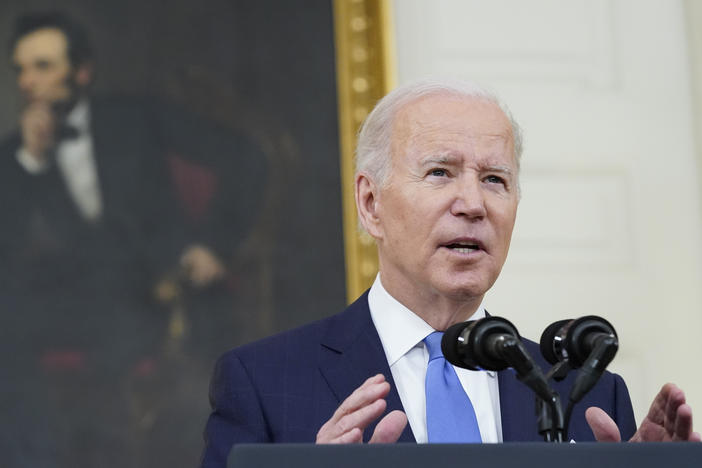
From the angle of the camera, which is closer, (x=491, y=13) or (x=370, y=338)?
(x=370, y=338)

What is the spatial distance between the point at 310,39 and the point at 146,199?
3.44 feet

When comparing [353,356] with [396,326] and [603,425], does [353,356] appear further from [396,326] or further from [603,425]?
[603,425]

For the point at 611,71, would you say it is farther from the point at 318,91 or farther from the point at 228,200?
the point at 228,200

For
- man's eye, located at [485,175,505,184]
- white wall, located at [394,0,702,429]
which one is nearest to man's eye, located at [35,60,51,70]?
white wall, located at [394,0,702,429]

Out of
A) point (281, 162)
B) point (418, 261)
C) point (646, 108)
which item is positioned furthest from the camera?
point (646, 108)

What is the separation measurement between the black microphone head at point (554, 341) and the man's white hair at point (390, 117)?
3.08ft

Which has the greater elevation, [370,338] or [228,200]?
[228,200]

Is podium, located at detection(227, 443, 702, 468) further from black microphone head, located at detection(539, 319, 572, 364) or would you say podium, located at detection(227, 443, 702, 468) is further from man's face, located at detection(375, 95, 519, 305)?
man's face, located at detection(375, 95, 519, 305)

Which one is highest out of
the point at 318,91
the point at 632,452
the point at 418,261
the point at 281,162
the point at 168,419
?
the point at 318,91

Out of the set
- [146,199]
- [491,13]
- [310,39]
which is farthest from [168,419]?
[491,13]

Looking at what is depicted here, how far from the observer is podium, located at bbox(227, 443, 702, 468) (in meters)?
1.60

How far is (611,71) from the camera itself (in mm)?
5191

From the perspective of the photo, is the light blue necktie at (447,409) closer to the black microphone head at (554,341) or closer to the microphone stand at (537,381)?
the black microphone head at (554,341)

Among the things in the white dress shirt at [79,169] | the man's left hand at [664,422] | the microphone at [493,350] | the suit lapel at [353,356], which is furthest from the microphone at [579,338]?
the white dress shirt at [79,169]
